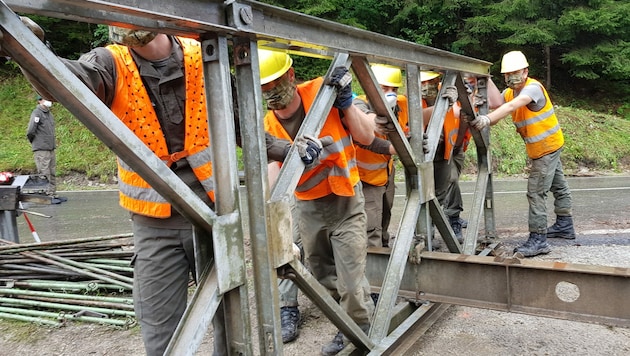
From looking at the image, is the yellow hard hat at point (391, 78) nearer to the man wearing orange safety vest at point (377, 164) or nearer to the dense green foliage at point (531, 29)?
the man wearing orange safety vest at point (377, 164)

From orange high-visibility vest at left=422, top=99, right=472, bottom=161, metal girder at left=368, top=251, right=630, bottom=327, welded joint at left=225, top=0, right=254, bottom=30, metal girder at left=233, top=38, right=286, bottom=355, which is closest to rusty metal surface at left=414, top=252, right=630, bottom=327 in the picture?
metal girder at left=368, top=251, right=630, bottom=327

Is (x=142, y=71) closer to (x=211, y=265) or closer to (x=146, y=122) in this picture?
(x=146, y=122)

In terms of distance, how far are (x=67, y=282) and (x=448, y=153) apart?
396cm

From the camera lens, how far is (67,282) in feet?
14.8

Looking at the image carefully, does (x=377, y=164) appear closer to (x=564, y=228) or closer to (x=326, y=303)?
(x=326, y=303)

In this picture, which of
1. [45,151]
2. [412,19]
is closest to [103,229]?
[45,151]

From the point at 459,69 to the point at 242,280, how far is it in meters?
2.81

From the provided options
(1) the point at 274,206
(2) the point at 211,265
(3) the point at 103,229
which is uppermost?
(1) the point at 274,206

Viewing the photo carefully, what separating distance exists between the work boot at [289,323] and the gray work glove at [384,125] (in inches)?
60.4

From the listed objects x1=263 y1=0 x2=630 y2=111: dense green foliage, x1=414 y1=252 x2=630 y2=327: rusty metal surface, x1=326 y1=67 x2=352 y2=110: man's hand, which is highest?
x1=263 y1=0 x2=630 y2=111: dense green foliage

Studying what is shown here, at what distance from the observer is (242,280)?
1959 mm

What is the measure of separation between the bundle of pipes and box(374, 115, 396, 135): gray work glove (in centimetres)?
236

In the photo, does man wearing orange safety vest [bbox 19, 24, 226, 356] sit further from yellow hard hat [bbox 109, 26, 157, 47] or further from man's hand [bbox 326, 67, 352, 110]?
man's hand [bbox 326, 67, 352, 110]

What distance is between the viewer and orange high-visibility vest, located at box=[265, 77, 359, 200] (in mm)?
3105
